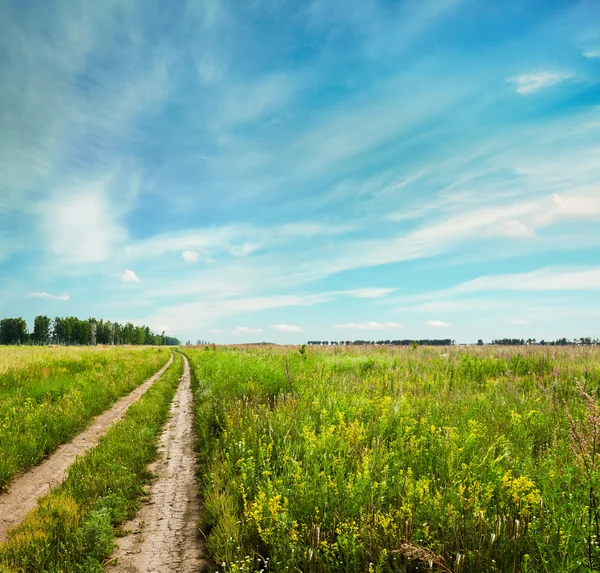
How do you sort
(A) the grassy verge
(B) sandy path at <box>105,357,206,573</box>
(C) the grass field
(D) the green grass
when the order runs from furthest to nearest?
(D) the green grass → (A) the grassy verge → (B) sandy path at <box>105,357,206,573</box> → (C) the grass field

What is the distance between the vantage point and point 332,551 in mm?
3428

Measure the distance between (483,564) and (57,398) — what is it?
1367 cm

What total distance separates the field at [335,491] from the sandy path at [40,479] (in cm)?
29

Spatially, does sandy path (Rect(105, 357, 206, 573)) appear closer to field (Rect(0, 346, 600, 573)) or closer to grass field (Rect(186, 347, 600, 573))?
field (Rect(0, 346, 600, 573))

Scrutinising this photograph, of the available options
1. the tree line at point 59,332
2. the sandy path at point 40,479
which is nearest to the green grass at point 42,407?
the sandy path at point 40,479

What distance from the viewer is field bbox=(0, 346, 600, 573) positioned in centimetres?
330

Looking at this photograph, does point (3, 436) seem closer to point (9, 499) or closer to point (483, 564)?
point (9, 499)

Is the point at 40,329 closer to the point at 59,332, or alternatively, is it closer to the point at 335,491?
the point at 59,332

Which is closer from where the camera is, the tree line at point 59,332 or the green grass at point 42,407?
the green grass at point 42,407

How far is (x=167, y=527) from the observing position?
4859 mm

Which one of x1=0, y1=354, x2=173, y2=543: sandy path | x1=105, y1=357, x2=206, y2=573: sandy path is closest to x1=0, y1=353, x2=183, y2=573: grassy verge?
x1=105, y1=357, x2=206, y2=573: sandy path

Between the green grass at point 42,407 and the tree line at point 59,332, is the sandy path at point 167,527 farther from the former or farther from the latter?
the tree line at point 59,332

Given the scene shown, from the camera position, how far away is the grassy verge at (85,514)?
4203 millimetres

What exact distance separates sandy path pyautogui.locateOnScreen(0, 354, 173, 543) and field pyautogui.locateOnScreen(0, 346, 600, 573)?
11.3 inches
